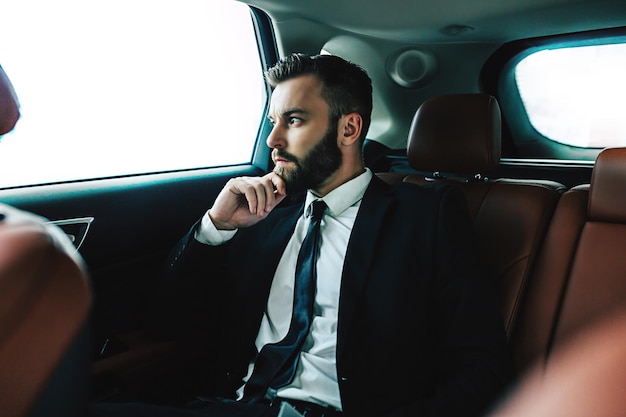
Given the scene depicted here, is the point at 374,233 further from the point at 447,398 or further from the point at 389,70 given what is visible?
the point at 389,70

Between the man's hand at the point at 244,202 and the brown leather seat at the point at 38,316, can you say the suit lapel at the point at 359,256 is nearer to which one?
the man's hand at the point at 244,202

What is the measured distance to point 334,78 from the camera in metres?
1.78

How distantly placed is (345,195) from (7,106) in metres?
1.19

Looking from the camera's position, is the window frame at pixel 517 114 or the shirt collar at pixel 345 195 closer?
the shirt collar at pixel 345 195

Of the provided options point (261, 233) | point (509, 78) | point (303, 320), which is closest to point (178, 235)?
point (261, 233)

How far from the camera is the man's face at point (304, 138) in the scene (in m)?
1.68

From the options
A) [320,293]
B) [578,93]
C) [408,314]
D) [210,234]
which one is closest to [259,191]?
[210,234]

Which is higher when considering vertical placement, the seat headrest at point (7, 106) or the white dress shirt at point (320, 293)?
the seat headrest at point (7, 106)

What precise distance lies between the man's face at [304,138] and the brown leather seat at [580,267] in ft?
2.41

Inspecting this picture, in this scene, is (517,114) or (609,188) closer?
(609,188)

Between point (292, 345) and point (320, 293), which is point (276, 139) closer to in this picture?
point (320, 293)

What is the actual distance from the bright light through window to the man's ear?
1.71 m

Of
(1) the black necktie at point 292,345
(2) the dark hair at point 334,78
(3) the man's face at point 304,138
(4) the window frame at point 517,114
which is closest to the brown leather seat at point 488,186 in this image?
(2) the dark hair at point 334,78

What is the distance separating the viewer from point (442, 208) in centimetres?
147
